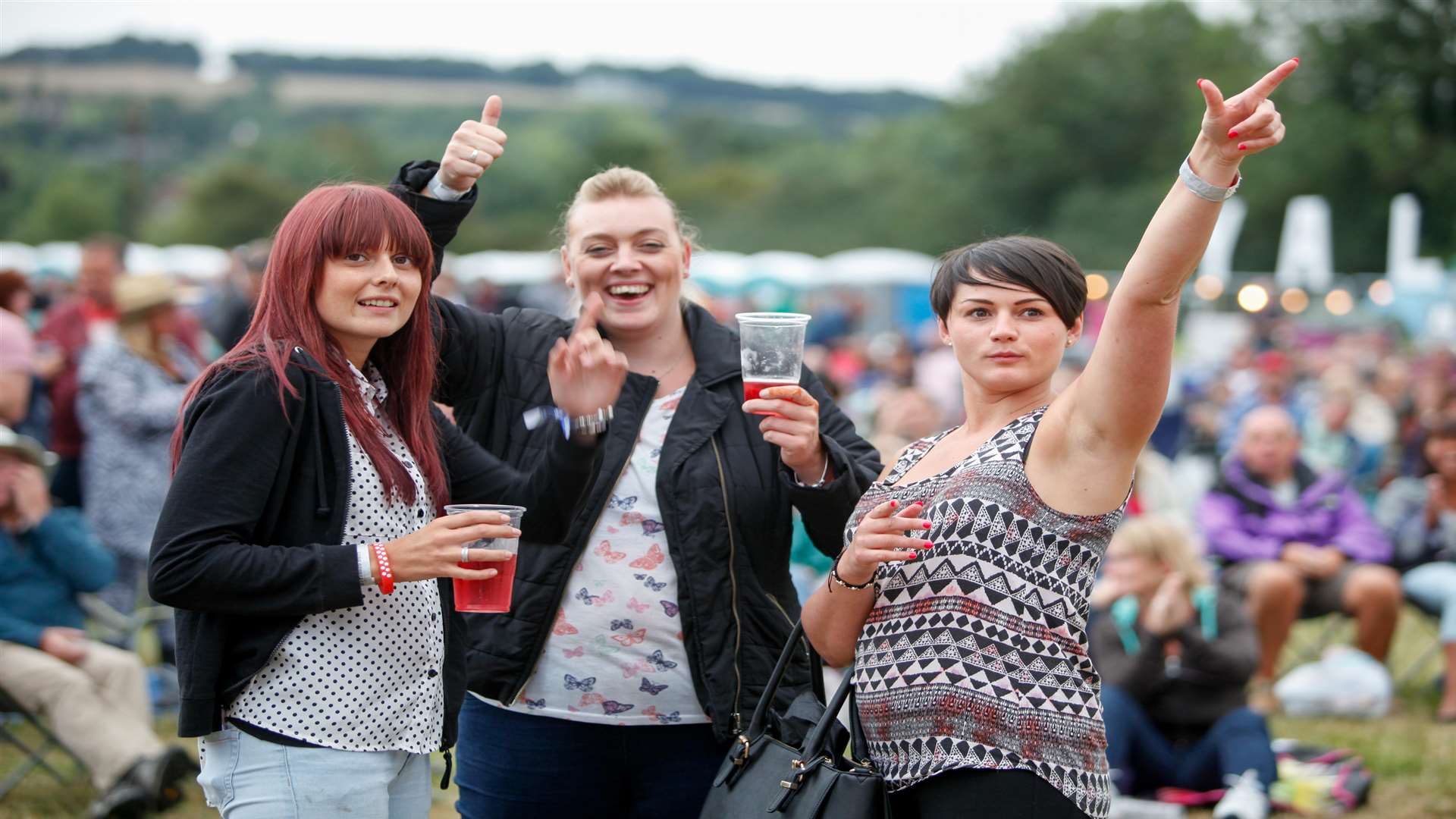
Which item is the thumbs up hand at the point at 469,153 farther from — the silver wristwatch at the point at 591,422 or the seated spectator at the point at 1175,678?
the seated spectator at the point at 1175,678

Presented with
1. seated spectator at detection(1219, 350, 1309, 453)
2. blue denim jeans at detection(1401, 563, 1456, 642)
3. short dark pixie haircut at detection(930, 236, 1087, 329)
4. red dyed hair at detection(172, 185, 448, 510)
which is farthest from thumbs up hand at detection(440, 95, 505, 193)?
seated spectator at detection(1219, 350, 1309, 453)

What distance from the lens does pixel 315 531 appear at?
2295mm

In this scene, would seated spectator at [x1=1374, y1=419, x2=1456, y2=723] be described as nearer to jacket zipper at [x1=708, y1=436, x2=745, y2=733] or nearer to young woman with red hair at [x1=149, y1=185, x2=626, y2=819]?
jacket zipper at [x1=708, y1=436, x2=745, y2=733]

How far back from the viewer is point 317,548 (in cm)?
221

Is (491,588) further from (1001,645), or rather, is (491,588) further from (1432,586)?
(1432,586)

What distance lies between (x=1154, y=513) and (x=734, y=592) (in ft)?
18.4

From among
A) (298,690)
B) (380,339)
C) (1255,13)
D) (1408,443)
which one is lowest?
(1408,443)

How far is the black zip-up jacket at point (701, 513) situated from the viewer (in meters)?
2.88

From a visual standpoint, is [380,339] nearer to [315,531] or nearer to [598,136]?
[315,531]

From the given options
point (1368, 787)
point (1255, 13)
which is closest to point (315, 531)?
point (1368, 787)

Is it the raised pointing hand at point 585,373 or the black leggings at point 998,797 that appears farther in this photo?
the raised pointing hand at point 585,373

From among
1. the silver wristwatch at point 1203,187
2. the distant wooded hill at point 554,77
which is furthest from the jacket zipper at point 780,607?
the distant wooded hill at point 554,77

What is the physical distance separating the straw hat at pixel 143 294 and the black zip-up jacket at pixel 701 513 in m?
3.84

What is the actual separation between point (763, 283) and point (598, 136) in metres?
83.3
